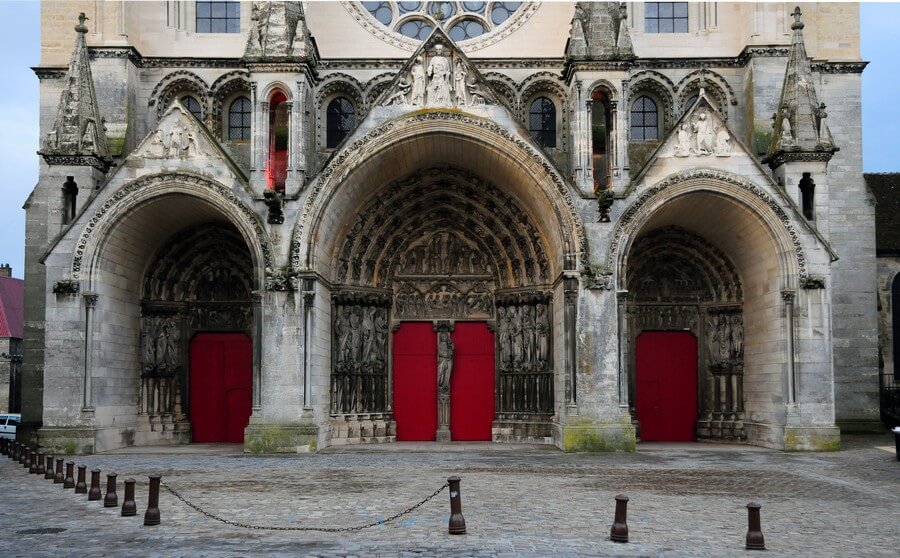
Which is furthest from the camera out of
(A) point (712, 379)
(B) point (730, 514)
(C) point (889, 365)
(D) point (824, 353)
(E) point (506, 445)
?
(C) point (889, 365)

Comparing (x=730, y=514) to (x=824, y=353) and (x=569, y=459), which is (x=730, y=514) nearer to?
(x=569, y=459)

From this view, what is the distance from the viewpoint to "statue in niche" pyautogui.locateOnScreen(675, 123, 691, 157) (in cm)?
2052

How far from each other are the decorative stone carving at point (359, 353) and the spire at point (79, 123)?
6.27 metres

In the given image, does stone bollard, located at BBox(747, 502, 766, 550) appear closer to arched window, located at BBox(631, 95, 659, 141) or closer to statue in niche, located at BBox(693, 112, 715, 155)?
statue in niche, located at BBox(693, 112, 715, 155)

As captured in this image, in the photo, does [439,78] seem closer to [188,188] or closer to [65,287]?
[188,188]

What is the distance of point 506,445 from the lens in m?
21.8

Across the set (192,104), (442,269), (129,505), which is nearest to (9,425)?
(192,104)

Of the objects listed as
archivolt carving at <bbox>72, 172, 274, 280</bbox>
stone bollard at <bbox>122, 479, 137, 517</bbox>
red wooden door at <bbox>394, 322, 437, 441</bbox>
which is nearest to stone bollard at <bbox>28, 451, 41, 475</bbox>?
archivolt carving at <bbox>72, 172, 274, 280</bbox>

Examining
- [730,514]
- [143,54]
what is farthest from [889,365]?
[143,54]

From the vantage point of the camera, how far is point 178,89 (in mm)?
23812

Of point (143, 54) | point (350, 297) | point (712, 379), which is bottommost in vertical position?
point (712, 379)

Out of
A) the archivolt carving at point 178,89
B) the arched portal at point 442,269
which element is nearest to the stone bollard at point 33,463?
the arched portal at point 442,269

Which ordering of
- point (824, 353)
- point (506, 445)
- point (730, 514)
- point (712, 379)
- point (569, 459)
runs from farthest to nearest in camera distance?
point (712, 379) < point (506, 445) < point (824, 353) < point (569, 459) < point (730, 514)

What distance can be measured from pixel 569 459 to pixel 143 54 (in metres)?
14.7
